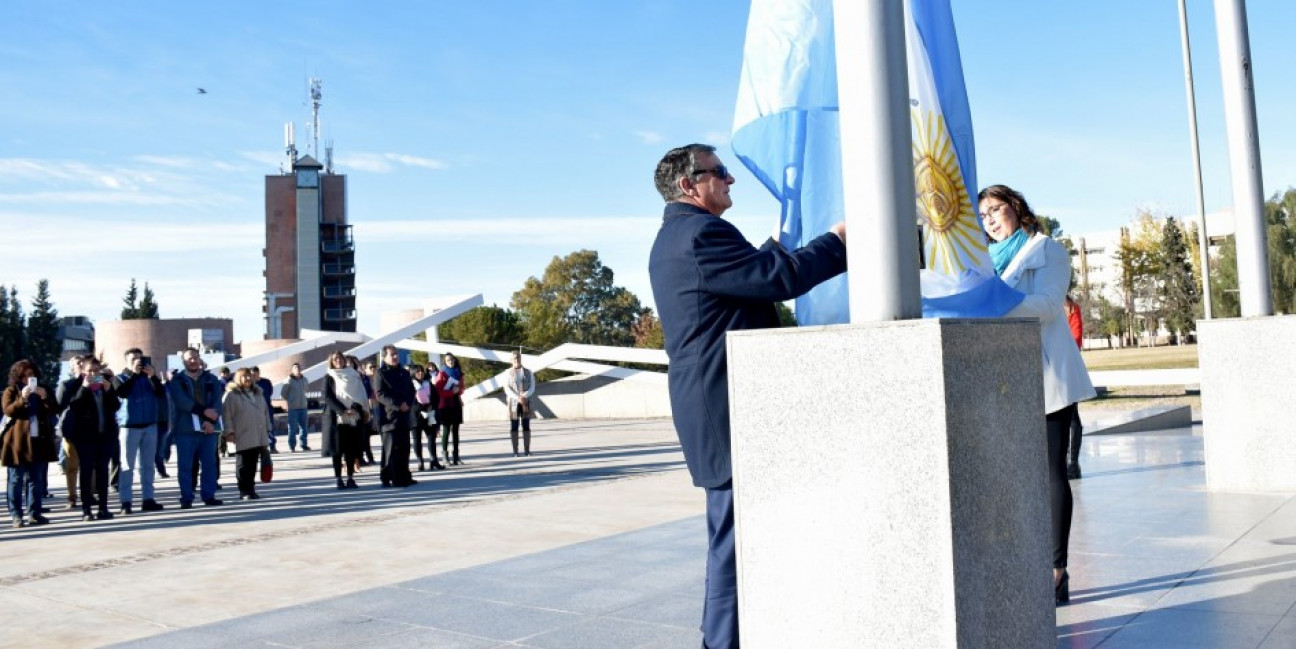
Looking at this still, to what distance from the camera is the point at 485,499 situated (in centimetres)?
1109

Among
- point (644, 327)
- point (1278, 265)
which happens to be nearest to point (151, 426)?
point (1278, 265)

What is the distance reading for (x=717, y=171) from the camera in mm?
3723

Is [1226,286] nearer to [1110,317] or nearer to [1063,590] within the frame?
[1110,317]

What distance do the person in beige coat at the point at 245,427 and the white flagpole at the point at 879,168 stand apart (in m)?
10.5

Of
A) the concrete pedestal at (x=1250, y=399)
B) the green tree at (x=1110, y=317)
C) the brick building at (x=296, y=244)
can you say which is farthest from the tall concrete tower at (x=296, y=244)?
the concrete pedestal at (x=1250, y=399)

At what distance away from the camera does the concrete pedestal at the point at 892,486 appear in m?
2.78

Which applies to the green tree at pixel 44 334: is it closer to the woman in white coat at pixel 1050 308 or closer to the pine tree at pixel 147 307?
the pine tree at pixel 147 307

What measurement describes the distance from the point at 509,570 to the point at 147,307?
111m

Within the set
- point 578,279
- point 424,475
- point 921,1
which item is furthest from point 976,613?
point 578,279

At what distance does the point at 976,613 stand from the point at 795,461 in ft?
2.06

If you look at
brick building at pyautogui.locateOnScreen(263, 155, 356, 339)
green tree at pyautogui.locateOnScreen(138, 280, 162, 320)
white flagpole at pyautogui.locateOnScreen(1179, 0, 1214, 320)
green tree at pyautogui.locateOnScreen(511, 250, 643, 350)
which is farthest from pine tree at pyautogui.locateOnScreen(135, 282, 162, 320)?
white flagpole at pyautogui.locateOnScreen(1179, 0, 1214, 320)

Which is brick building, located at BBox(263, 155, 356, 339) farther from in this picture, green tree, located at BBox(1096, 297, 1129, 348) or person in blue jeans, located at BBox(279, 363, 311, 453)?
person in blue jeans, located at BBox(279, 363, 311, 453)

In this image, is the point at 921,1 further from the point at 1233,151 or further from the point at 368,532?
the point at 368,532

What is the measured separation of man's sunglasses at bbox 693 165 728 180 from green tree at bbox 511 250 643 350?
201 feet
